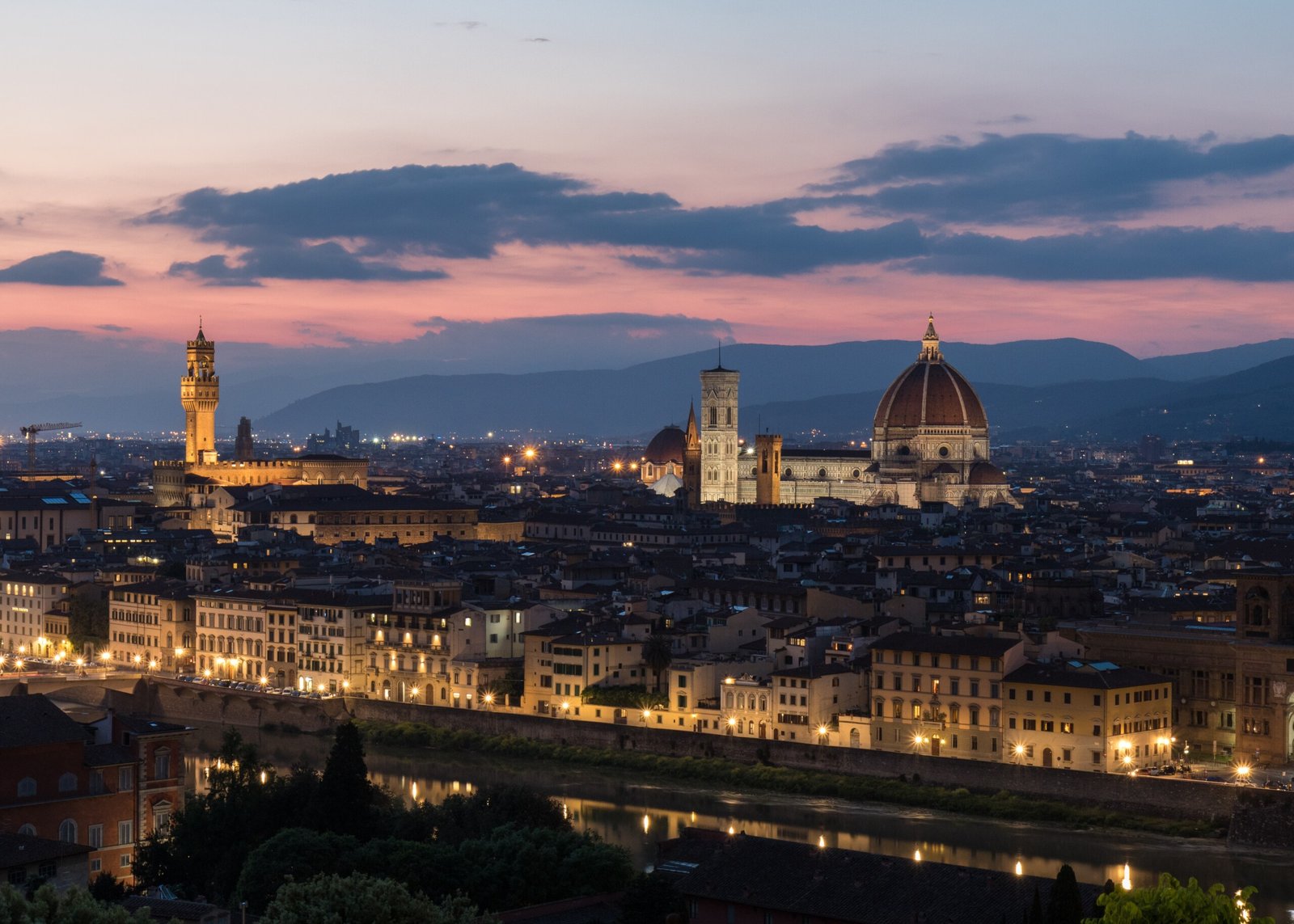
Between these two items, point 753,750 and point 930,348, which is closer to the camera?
point 753,750

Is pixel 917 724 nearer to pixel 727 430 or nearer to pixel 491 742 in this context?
→ pixel 491 742

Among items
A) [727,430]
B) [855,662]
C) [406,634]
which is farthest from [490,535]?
[855,662]

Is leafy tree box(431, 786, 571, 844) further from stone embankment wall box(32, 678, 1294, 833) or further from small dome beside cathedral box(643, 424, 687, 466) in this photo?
small dome beside cathedral box(643, 424, 687, 466)

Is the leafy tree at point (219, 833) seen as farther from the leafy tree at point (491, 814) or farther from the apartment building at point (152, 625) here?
the apartment building at point (152, 625)

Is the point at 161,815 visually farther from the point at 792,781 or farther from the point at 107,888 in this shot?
the point at 792,781

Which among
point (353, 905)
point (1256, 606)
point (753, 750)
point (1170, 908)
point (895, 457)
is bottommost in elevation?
point (753, 750)

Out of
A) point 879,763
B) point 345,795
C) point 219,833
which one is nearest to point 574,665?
point 879,763

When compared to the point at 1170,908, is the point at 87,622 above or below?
below
